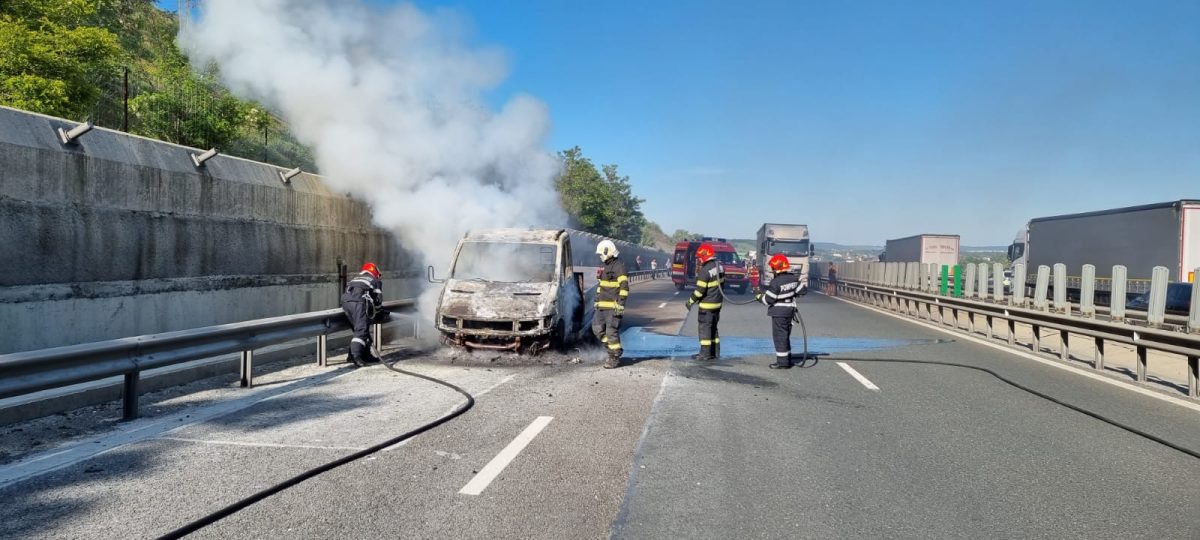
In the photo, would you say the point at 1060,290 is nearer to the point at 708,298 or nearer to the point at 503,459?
the point at 708,298

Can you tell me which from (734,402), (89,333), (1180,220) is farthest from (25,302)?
(1180,220)

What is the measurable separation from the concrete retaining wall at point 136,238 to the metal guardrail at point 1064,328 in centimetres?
1229

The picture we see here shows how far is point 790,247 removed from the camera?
3284cm

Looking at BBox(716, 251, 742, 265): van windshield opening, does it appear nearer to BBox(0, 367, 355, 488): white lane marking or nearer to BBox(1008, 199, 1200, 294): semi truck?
BBox(1008, 199, 1200, 294): semi truck

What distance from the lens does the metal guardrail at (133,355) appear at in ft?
17.4

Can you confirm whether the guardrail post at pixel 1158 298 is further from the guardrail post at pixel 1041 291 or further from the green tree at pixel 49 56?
the green tree at pixel 49 56

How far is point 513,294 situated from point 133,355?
4.68 metres

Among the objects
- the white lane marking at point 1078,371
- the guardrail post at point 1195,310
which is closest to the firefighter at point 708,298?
the white lane marking at point 1078,371

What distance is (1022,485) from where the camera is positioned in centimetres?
468

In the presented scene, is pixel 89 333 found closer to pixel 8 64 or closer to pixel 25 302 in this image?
pixel 25 302

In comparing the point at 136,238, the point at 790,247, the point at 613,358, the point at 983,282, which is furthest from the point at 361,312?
the point at 790,247

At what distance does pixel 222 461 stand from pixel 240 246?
6.30 m

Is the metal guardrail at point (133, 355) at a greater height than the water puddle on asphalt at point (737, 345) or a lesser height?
greater

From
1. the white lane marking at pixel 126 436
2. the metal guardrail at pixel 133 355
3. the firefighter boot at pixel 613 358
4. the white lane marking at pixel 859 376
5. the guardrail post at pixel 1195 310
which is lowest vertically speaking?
the white lane marking at pixel 126 436
